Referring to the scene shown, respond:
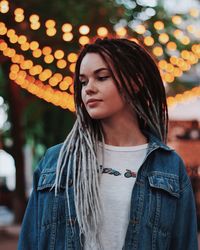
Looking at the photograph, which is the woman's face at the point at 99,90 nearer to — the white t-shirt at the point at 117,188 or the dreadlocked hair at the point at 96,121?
the dreadlocked hair at the point at 96,121

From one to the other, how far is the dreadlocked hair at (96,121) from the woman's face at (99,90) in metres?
0.03

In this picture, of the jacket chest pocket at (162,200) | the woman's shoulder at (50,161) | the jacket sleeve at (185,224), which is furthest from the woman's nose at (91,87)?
the jacket sleeve at (185,224)

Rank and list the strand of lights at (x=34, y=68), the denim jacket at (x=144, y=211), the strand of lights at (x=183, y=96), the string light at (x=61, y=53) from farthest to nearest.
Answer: the strand of lights at (x=183, y=96)
the strand of lights at (x=34, y=68)
the string light at (x=61, y=53)
the denim jacket at (x=144, y=211)

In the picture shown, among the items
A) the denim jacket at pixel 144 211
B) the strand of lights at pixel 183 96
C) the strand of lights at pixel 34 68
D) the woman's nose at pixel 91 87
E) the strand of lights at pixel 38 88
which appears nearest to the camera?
the denim jacket at pixel 144 211

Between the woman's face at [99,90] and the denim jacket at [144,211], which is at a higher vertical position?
the woman's face at [99,90]

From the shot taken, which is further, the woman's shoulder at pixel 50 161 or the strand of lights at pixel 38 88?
the strand of lights at pixel 38 88

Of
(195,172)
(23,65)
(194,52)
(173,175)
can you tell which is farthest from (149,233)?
(195,172)

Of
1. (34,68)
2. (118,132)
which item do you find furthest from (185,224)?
(34,68)

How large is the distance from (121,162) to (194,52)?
798 cm

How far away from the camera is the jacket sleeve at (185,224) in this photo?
7.97ft

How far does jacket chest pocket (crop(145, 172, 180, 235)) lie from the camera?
7.76 ft

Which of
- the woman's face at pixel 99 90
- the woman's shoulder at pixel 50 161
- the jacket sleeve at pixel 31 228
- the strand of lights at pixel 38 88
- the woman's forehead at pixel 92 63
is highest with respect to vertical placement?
the strand of lights at pixel 38 88

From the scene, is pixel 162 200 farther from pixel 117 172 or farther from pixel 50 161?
pixel 50 161

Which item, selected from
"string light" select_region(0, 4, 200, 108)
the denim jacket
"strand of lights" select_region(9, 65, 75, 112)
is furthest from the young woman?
"strand of lights" select_region(9, 65, 75, 112)
